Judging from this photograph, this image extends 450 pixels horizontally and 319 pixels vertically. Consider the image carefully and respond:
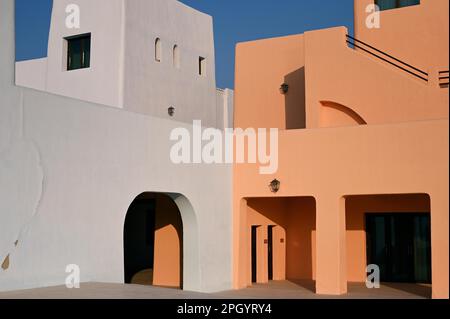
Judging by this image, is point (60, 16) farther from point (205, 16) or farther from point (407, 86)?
point (407, 86)

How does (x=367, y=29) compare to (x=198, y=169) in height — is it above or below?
above

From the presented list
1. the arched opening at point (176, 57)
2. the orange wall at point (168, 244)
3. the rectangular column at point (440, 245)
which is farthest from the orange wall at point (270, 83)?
the rectangular column at point (440, 245)

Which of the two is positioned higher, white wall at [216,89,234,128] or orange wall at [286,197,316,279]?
white wall at [216,89,234,128]

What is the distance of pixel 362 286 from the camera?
18656 mm

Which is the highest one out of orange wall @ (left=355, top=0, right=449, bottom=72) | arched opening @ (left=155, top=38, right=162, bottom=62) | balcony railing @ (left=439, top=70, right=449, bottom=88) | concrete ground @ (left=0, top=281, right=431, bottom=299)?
arched opening @ (left=155, top=38, right=162, bottom=62)

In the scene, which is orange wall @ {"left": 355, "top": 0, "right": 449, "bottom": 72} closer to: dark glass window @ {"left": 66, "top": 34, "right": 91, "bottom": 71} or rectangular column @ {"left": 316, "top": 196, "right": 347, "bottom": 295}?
rectangular column @ {"left": 316, "top": 196, "right": 347, "bottom": 295}

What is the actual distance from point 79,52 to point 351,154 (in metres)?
11.7

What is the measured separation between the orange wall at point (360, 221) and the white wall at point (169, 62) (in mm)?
8257

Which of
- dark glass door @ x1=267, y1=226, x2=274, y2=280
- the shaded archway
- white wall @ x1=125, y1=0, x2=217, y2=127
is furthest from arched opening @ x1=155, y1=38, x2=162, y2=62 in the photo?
dark glass door @ x1=267, y1=226, x2=274, y2=280

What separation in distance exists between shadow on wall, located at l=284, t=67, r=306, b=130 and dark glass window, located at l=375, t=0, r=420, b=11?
3397 mm

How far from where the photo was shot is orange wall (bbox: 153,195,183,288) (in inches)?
731
